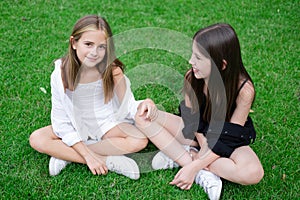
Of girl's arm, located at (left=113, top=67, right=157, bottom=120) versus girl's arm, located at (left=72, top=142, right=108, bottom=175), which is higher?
girl's arm, located at (left=113, top=67, right=157, bottom=120)

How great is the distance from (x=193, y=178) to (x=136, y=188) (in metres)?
0.31

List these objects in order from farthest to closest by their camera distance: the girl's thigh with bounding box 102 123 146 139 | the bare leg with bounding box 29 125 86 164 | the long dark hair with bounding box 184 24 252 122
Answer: the girl's thigh with bounding box 102 123 146 139
the bare leg with bounding box 29 125 86 164
the long dark hair with bounding box 184 24 252 122

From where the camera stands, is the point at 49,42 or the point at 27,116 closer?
the point at 27,116

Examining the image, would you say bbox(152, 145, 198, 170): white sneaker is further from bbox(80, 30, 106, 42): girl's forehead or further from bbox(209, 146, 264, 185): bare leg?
bbox(80, 30, 106, 42): girl's forehead

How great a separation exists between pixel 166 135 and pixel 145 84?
31.0 inches

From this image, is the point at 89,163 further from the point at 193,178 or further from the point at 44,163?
the point at 193,178

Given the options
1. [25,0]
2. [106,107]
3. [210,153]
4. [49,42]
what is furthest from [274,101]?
[25,0]

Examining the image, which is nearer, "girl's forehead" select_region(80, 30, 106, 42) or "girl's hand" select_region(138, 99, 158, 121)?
"girl's forehead" select_region(80, 30, 106, 42)

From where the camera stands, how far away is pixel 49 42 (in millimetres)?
3770

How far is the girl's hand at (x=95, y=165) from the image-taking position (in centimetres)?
248

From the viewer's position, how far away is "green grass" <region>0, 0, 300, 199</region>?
95.2 inches

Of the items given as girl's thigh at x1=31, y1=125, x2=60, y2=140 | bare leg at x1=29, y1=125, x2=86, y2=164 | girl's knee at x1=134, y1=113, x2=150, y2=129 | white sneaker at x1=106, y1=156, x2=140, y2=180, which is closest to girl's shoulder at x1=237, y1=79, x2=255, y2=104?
girl's knee at x1=134, y1=113, x2=150, y2=129

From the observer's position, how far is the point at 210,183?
235 cm

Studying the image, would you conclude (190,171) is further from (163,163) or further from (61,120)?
(61,120)
